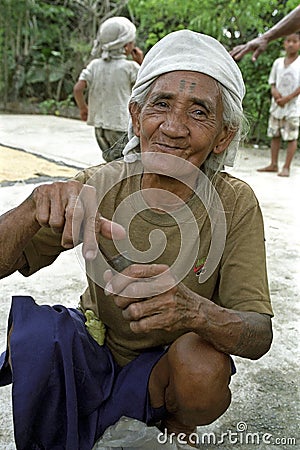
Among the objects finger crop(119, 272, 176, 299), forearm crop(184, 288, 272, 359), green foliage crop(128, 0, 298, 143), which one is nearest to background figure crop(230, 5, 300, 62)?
forearm crop(184, 288, 272, 359)

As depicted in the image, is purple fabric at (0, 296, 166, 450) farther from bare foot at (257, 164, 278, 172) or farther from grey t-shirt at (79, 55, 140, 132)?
bare foot at (257, 164, 278, 172)

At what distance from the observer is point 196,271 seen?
5.66ft

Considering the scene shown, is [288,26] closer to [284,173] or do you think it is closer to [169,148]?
[169,148]

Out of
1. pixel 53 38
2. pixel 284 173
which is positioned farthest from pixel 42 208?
pixel 53 38

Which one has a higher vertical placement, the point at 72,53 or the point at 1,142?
the point at 72,53

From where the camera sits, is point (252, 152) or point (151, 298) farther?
point (252, 152)

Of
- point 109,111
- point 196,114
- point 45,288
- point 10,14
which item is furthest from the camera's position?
point 10,14

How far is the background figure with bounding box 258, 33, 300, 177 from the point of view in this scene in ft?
22.7

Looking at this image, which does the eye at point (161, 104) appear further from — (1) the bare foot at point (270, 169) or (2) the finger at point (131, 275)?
(1) the bare foot at point (270, 169)

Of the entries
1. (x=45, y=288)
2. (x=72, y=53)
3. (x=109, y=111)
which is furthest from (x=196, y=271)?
(x=72, y=53)

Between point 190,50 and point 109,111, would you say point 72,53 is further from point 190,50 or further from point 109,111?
point 190,50

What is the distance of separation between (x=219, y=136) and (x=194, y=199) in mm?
210

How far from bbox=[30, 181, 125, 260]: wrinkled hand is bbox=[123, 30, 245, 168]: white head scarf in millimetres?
403

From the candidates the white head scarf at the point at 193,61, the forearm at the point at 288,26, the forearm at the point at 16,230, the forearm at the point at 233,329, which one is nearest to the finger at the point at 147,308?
the forearm at the point at 233,329
